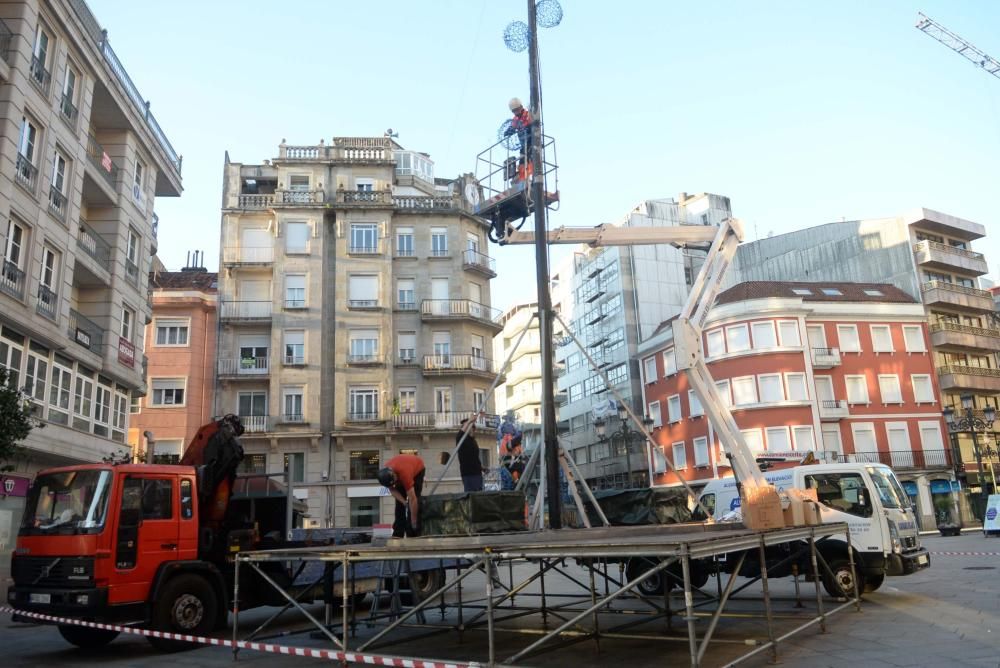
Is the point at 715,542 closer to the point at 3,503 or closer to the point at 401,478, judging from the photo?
the point at 401,478

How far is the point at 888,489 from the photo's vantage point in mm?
14125

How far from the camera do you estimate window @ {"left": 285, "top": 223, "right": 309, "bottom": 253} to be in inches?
1706

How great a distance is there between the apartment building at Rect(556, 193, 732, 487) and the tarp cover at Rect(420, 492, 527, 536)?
46.8 m

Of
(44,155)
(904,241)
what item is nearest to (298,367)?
(44,155)

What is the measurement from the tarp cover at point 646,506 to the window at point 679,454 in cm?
3499

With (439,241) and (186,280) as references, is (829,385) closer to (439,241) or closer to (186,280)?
(439,241)

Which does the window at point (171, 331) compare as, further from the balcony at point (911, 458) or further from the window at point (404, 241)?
the balcony at point (911, 458)

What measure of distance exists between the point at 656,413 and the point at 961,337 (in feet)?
64.6

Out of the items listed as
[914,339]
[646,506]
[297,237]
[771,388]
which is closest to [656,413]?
[771,388]

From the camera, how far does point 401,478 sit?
11.5m

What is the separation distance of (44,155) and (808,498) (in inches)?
837

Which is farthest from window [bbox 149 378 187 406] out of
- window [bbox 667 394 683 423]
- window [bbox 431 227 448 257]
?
window [bbox 667 394 683 423]

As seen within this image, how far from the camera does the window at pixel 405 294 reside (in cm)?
4369

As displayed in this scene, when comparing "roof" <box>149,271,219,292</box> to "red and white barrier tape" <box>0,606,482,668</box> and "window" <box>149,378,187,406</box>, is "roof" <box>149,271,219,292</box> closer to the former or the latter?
"window" <box>149,378,187,406</box>
